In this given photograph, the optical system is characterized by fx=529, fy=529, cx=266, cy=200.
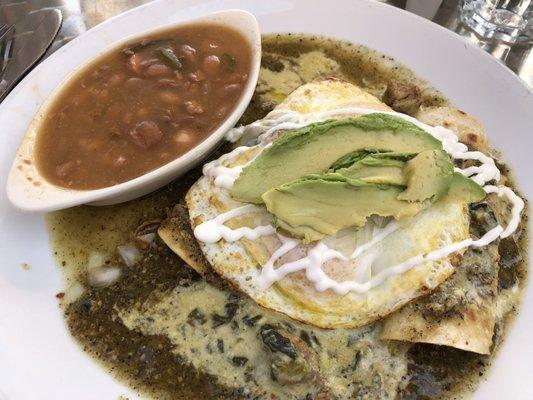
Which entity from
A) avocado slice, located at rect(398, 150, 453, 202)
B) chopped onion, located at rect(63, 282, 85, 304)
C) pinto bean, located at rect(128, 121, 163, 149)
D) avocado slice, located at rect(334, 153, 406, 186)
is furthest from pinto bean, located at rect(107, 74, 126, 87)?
avocado slice, located at rect(398, 150, 453, 202)

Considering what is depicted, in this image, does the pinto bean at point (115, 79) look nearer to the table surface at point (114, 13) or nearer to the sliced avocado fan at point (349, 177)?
the sliced avocado fan at point (349, 177)

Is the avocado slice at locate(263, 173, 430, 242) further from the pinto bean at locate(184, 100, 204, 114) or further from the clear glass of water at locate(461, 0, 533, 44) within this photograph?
the clear glass of water at locate(461, 0, 533, 44)

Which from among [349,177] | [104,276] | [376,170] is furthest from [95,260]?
[376,170]

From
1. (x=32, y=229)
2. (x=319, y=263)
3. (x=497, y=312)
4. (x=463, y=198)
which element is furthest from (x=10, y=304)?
(x=497, y=312)

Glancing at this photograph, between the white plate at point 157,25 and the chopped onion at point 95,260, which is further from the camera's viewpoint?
the chopped onion at point 95,260

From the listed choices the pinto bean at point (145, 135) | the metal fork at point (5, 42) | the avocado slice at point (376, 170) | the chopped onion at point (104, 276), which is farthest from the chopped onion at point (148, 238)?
the metal fork at point (5, 42)

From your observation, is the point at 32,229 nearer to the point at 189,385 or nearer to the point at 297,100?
the point at 189,385
